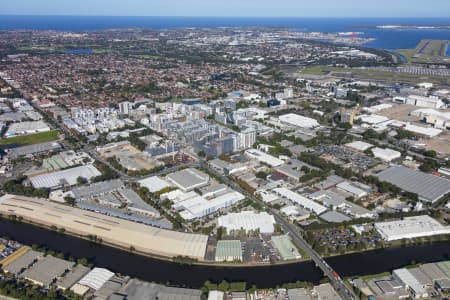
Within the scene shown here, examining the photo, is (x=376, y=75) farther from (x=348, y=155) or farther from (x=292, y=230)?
(x=292, y=230)

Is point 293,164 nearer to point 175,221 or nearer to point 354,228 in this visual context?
point 354,228

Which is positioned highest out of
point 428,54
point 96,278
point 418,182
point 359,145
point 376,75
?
point 428,54

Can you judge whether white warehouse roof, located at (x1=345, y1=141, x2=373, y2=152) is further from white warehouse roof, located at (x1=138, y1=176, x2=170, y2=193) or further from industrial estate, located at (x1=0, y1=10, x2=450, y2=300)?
white warehouse roof, located at (x1=138, y1=176, x2=170, y2=193)

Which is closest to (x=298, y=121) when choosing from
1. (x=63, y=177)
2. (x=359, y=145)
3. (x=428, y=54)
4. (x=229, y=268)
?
(x=359, y=145)

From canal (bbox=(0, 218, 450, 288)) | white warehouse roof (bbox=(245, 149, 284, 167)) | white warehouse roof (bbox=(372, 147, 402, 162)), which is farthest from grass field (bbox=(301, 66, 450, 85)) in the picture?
canal (bbox=(0, 218, 450, 288))

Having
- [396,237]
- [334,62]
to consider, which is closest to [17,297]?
[396,237]

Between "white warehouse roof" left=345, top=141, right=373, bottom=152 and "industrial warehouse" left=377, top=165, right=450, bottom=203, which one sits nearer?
"industrial warehouse" left=377, top=165, right=450, bottom=203

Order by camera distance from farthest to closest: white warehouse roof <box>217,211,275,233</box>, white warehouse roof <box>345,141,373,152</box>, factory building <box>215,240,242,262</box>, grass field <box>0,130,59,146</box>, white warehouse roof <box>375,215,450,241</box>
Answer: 1. grass field <box>0,130,59,146</box>
2. white warehouse roof <box>345,141,373,152</box>
3. white warehouse roof <box>217,211,275,233</box>
4. white warehouse roof <box>375,215,450,241</box>
5. factory building <box>215,240,242,262</box>
